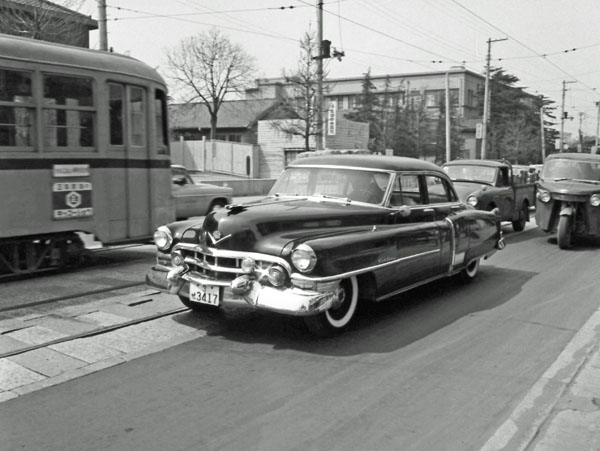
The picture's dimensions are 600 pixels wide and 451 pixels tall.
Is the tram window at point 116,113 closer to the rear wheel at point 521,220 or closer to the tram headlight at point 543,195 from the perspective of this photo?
the tram headlight at point 543,195

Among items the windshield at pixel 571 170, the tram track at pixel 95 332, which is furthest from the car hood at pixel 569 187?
the tram track at pixel 95 332

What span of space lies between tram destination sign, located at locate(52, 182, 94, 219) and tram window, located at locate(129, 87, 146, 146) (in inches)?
47.3

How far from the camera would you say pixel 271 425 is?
393 centimetres

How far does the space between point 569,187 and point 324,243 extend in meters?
9.15

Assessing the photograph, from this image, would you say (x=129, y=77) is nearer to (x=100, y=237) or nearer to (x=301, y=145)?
(x=100, y=237)

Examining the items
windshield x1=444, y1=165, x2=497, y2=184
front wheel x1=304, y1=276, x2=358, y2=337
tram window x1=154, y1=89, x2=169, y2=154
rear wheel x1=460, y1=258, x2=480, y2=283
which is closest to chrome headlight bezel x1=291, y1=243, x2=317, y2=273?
front wheel x1=304, y1=276, x2=358, y2=337

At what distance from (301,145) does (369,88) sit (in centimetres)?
2287

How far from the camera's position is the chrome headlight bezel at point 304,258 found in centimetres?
525

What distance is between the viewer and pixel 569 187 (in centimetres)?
1283

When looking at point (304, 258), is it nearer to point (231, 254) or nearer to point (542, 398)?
point (231, 254)

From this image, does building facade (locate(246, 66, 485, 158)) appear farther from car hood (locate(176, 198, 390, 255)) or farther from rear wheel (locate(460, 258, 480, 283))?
car hood (locate(176, 198, 390, 255))

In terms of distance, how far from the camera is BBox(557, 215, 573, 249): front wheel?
486 inches

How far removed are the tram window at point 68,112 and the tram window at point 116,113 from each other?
13.8 inches

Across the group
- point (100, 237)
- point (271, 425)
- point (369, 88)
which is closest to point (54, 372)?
point (271, 425)
